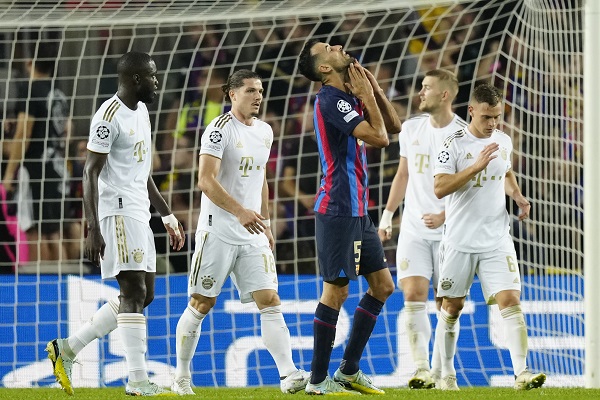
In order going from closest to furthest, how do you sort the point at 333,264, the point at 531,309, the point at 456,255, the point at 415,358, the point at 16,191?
the point at 333,264
the point at 456,255
the point at 415,358
the point at 531,309
the point at 16,191

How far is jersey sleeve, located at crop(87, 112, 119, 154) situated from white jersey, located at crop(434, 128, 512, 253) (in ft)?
6.12

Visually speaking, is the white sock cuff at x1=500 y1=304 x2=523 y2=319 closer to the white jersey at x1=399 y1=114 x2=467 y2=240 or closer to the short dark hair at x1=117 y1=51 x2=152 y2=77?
the white jersey at x1=399 y1=114 x2=467 y2=240

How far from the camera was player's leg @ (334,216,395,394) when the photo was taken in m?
6.01

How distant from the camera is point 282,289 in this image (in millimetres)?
8344

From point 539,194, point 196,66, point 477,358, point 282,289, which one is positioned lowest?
point 477,358

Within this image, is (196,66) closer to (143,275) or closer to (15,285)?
(15,285)

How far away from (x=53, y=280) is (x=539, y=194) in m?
3.52

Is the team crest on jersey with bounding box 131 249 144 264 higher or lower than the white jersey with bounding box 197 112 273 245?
lower

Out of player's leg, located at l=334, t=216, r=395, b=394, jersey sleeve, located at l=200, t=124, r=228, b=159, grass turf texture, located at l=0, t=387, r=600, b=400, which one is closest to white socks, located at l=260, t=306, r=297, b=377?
grass turf texture, located at l=0, t=387, r=600, b=400

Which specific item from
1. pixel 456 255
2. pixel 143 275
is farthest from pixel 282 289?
pixel 143 275

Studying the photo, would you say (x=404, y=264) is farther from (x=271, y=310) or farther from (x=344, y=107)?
(x=344, y=107)

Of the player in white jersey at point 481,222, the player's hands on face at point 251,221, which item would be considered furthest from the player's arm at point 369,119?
the player in white jersey at point 481,222

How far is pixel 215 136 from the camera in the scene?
21.5ft

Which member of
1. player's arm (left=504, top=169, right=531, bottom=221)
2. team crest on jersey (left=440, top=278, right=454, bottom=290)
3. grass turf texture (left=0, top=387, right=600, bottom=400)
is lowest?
grass turf texture (left=0, top=387, right=600, bottom=400)
